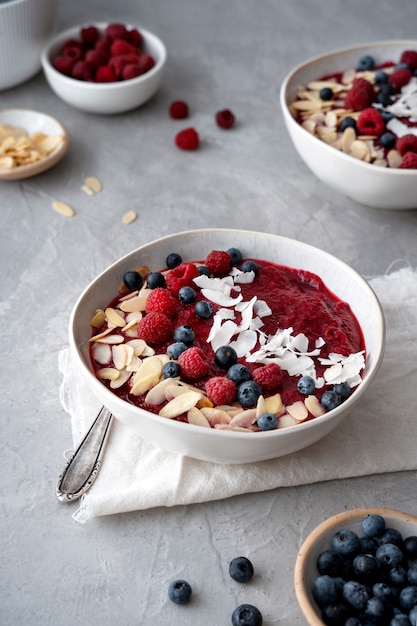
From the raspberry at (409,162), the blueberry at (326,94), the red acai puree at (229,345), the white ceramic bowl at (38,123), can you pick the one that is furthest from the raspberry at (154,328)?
the blueberry at (326,94)

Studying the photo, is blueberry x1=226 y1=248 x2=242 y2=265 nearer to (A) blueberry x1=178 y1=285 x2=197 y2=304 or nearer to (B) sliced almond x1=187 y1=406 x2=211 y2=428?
(A) blueberry x1=178 y1=285 x2=197 y2=304

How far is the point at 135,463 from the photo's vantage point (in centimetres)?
161

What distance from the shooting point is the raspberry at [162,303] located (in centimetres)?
168

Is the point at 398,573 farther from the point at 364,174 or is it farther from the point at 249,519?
the point at 364,174

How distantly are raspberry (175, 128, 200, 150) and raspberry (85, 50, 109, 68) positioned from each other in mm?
387

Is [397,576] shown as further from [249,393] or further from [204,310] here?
[204,310]

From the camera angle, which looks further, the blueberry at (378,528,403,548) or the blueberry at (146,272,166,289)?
the blueberry at (146,272,166,289)

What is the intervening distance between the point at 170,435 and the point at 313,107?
1.27 meters

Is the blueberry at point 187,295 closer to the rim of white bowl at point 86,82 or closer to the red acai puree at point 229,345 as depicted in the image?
the red acai puree at point 229,345

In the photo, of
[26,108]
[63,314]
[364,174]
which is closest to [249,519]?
[63,314]

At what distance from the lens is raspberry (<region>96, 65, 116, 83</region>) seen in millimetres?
2601

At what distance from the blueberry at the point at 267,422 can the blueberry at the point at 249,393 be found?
1.7 inches

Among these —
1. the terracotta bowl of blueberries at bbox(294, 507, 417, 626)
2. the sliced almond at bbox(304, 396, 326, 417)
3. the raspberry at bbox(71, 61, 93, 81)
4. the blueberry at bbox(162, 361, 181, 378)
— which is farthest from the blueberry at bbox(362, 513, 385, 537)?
the raspberry at bbox(71, 61, 93, 81)

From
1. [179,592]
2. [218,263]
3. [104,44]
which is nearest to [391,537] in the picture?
[179,592]
